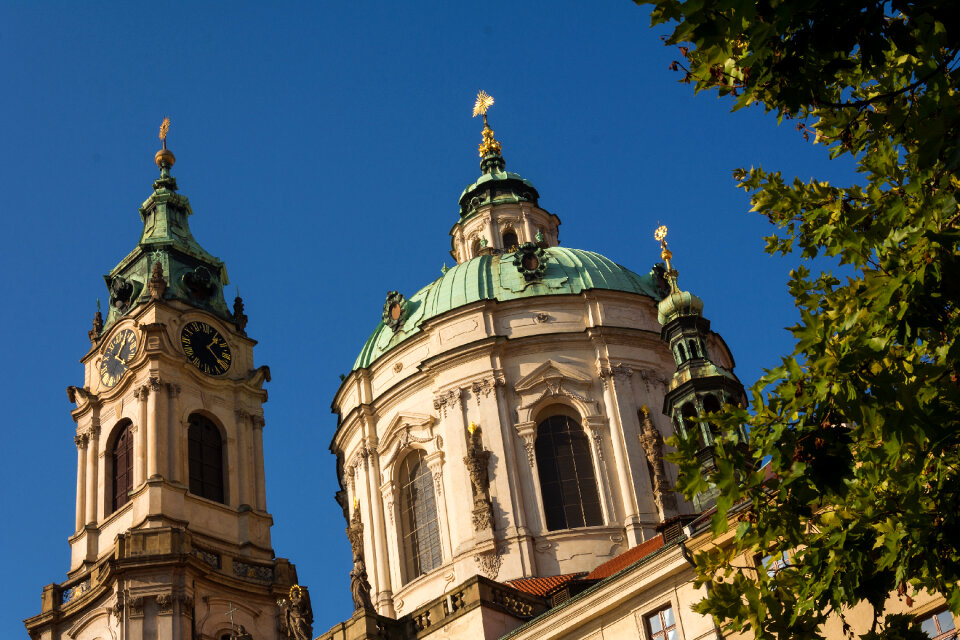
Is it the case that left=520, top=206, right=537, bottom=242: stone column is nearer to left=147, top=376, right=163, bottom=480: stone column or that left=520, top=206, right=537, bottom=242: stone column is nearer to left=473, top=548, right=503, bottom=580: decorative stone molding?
left=147, top=376, right=163, bottom=480: stone column

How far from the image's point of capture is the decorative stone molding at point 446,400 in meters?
36.5

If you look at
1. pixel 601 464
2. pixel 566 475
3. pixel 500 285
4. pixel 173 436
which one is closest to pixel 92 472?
pixel 173 436

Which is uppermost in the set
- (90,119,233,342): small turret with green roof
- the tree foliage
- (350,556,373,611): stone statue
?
(90,119,233,342): small turret with green roof

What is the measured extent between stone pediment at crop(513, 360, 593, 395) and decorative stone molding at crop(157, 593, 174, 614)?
10930mm

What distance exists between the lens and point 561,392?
119ft

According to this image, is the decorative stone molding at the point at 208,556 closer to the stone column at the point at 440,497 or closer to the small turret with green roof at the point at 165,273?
the stone column at the point at 440,497

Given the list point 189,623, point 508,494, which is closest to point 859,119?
point 508,494

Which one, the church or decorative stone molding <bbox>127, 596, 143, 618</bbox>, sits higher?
the church

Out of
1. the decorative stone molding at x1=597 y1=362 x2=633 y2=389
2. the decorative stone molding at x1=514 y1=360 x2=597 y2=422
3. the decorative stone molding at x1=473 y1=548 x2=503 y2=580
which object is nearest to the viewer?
the decorative stone molding at x1=473 y1=548 x2=503 y2=580

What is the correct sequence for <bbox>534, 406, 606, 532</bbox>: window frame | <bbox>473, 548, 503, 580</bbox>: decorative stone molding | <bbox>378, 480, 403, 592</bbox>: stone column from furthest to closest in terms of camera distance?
<bbox>378, 480, 403, 592</bbox>: stone column, <bbox>534, 406, 606, 532</bbox>: window frame, <bbox>473, 548, 503, 580</bbox>: decorative stone molding

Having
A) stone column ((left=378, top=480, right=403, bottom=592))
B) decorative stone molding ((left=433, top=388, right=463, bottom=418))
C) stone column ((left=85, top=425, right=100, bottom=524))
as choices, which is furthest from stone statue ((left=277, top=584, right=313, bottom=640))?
stone column ((left=85, top=425, right=100, bottom=524))

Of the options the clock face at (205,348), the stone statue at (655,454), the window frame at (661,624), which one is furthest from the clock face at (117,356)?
the window frame at (661,624)

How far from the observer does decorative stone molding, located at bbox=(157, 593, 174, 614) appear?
114 ft

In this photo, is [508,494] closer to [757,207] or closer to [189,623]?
[189,623]
